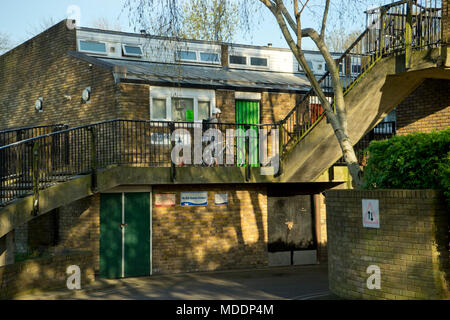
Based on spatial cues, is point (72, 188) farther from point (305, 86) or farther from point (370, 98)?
point (305, 86)

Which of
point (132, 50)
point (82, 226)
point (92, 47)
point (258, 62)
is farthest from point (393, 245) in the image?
point (258, 62)

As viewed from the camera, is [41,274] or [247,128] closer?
[41,274]

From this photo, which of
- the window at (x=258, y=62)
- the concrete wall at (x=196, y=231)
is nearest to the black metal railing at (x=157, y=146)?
the concrete wall at (x=196, y=231)

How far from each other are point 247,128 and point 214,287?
18.0 ft

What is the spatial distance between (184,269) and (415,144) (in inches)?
322

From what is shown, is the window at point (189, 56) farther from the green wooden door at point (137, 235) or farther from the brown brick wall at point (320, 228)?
the brown brick wall at point (320, 228)

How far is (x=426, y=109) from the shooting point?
50.0 feet

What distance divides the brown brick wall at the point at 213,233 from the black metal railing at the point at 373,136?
10.5ft

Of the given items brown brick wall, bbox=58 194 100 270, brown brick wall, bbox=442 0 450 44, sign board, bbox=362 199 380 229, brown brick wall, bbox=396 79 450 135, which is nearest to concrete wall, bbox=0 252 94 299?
brown brick wall, bbox=58 194 100 270

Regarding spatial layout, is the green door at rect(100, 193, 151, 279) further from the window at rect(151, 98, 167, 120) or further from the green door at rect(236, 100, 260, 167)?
the green door at rect(236, 100, 260, 167)

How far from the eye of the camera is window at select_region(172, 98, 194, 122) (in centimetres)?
1656

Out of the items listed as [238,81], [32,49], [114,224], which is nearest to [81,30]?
[32,49]

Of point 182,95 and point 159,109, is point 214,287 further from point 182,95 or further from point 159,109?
point 182,95

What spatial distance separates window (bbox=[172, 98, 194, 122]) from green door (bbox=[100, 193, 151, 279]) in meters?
2.55
